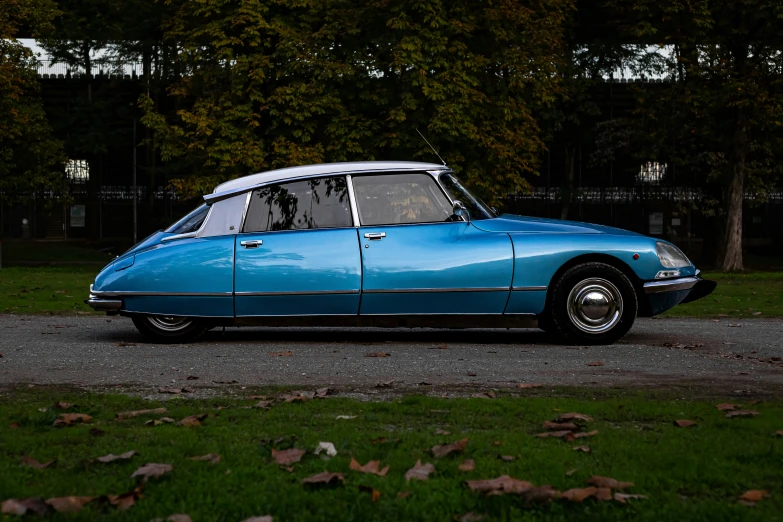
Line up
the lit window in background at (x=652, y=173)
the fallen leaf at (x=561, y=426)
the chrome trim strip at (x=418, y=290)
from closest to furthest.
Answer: the fallen leaf at (x=561, y=426) < the chrome trim strip at (x=418, y=290) < the lit window in background at (x=652, y=173)

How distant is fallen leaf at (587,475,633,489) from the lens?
4.46 m

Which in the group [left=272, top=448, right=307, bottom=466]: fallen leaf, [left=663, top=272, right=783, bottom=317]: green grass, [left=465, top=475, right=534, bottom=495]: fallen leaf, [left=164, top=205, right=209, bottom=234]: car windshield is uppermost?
[left=164, top=205, right=209, bottom=234]: car windshield

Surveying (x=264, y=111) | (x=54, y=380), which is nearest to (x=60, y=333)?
(x=54, y=380)

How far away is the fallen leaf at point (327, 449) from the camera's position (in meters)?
5.13

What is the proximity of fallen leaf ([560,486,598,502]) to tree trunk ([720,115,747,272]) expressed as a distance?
96.3ft

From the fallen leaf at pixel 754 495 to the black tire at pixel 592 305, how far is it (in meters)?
6.02

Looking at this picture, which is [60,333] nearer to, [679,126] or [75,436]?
[75,436]

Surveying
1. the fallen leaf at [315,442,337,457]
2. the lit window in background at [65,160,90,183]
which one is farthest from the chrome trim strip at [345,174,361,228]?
the lit window in background at [65,160,90,183]

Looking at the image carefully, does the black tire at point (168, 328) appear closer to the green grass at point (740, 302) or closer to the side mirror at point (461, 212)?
the side mirror at point (461, 212)

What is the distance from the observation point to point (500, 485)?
4.46 metres

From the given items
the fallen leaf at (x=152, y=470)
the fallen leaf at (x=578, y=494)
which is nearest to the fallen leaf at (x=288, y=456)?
the fallen leaf at (x=152, y=470)

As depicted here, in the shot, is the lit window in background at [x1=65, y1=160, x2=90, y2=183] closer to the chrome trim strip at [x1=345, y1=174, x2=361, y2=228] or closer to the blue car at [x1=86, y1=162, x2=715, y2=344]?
the blue car at [x1=86, y1=162, x2=715, y2=344]

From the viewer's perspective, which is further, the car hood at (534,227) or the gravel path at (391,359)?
the car hood at (534,227)

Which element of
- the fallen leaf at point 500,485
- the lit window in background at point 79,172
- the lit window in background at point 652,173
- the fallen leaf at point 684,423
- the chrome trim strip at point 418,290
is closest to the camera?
the fallen leaf at point 500,485
